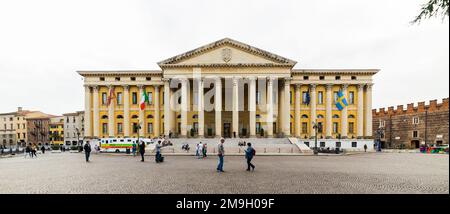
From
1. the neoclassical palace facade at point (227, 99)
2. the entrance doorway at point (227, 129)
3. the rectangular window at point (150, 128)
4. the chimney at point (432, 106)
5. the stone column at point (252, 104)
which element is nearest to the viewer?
the chimney at point (432, 106)

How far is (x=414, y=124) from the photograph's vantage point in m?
46.4

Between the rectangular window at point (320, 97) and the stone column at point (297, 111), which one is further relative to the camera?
the rectangular window at point (320, 97)

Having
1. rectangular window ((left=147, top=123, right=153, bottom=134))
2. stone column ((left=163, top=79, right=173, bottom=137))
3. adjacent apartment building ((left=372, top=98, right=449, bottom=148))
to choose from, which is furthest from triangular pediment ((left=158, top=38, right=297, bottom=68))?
adjacent apartment building ((left=372, top=98, right=449, bottom=148))

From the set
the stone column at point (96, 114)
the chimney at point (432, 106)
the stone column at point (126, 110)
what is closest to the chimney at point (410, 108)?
the chimney at point (432, 106)

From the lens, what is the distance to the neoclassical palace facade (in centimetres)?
4362

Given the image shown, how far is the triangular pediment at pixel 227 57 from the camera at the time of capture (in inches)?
1700

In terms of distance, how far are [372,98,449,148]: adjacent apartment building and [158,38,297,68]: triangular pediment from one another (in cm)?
2372

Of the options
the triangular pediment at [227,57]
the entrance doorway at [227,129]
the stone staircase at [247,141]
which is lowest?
the stone staircase at [247,141]

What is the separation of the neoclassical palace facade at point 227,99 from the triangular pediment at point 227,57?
0.17 meters

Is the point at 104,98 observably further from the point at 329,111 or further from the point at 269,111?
the point at 329,111

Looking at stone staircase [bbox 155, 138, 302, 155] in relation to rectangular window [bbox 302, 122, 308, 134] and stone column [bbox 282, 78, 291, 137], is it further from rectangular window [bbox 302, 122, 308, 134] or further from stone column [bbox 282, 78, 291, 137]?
rectangular window [bbox 302, 122, 308, 134]

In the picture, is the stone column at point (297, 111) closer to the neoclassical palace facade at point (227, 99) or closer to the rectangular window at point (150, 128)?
the neoclassical palace facade at point (227, 99)
